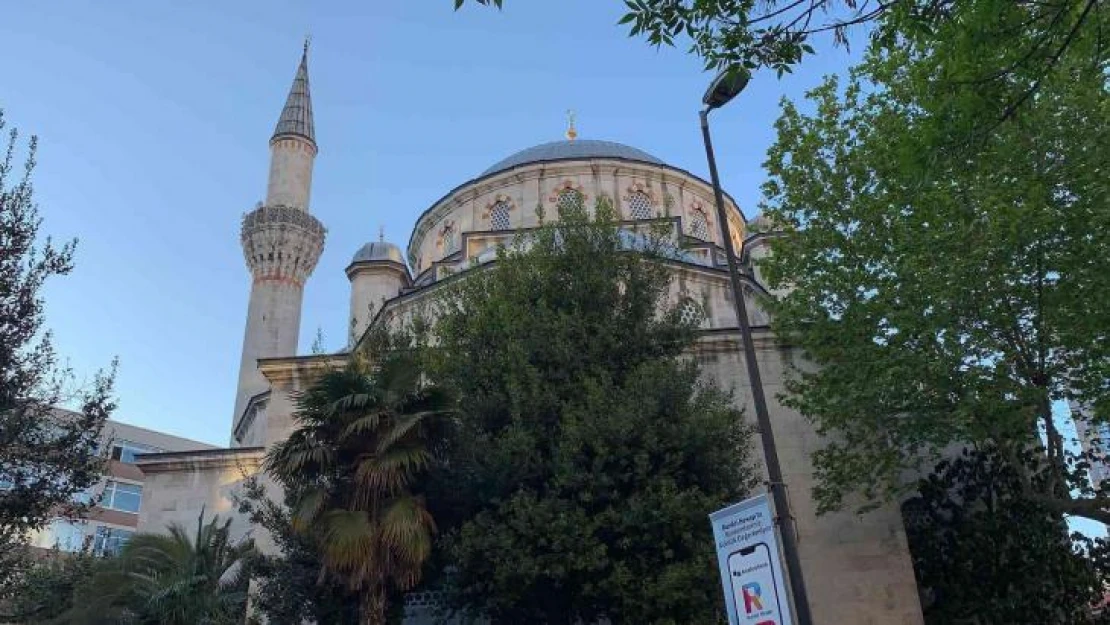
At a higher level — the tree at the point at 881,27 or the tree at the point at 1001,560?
the tree at the point at 881,27

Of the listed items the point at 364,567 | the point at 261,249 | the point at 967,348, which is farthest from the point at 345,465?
the point at 261,249

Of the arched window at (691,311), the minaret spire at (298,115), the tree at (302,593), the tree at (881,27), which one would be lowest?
the tree at (302,593)

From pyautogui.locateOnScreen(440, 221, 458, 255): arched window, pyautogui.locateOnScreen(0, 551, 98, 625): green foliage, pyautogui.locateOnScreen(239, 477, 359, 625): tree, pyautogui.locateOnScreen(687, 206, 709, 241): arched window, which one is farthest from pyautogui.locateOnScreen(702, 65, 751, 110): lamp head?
pyautogui.locateOnScreen(440, 221, 458, 255): arched window

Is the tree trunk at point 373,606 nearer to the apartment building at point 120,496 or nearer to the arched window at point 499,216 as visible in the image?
the arched window at point 499,216

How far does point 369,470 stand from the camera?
970cm

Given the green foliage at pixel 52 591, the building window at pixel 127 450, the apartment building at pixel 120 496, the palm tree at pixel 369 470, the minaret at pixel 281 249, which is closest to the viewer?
the palm tree at pixel 369 470

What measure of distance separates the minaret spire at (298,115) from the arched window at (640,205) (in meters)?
13.3

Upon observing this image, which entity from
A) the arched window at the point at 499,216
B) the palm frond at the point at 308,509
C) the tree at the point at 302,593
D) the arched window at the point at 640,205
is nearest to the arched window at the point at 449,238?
→ the arched window at the point at 499,216

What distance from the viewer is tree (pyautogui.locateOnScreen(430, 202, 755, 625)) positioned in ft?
31.8

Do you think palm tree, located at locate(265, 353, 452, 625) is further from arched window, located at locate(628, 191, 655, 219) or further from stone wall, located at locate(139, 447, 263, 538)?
arched window, located at locate(628, 191, 655, 219)

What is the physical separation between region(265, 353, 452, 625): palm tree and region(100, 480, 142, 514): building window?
89.9ft

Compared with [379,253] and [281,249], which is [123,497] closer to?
[281,249]

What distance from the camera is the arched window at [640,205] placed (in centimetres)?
2463

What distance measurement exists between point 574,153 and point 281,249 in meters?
10.4
